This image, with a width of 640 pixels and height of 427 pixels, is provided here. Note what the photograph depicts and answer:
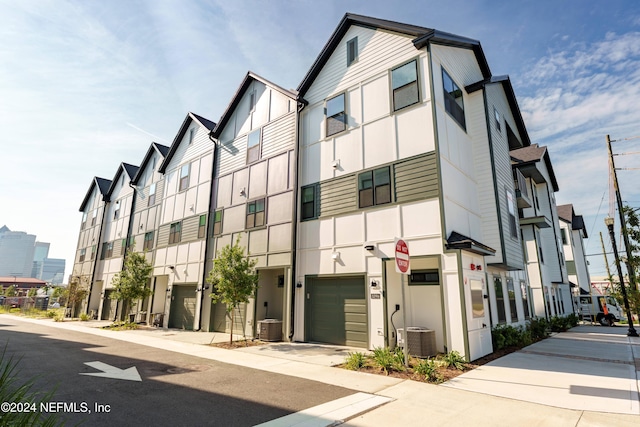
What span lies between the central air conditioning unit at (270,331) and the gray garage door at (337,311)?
54.3 inches

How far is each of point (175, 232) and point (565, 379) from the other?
20679mm

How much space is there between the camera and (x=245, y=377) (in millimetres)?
7711

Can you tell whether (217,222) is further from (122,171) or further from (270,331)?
(122,171)

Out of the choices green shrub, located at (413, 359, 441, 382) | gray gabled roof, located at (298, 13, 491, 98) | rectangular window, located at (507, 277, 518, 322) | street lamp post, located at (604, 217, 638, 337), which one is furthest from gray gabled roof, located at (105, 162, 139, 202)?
street lamp post, located at (604, 217, 638, 337)

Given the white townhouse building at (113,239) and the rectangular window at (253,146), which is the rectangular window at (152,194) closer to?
the white townhouse building at (113,239)

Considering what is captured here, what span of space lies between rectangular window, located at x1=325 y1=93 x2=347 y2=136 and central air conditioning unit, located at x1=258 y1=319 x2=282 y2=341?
8.41 m

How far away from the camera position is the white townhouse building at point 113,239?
2725cm

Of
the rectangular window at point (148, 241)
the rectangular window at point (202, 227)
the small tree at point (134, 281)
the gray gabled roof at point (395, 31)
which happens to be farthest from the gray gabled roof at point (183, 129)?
the gray gabled roof at point (395, 31)

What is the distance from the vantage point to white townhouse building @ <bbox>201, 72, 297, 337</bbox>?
15008 mm

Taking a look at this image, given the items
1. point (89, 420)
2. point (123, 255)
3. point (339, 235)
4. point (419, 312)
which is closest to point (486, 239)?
point (419, 312)

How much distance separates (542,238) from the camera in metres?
23.9

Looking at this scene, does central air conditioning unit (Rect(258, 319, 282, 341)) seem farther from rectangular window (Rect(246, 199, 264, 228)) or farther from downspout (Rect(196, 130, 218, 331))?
downspout (Rect(196, 130, 218, 331))

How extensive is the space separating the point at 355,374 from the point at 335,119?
33.1 feet

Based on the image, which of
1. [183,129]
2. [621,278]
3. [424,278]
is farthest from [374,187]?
[183,129]
